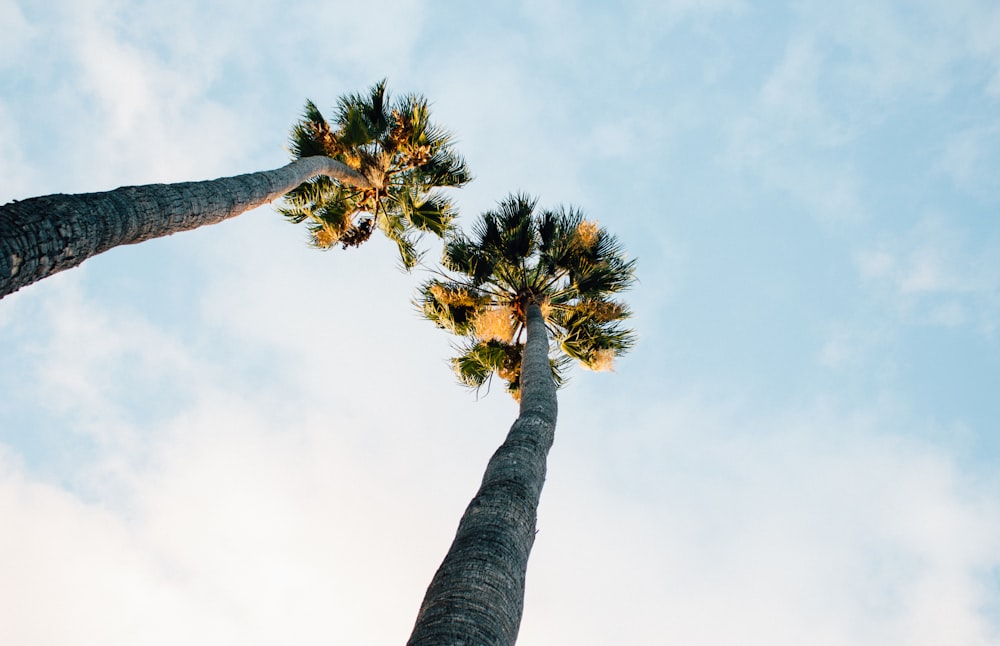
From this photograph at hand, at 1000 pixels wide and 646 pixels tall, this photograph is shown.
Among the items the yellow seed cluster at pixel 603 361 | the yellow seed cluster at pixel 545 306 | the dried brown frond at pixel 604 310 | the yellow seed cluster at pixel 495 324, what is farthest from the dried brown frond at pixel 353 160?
the yellow seed cluster at pixel 603 361

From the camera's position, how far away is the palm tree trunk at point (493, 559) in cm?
280

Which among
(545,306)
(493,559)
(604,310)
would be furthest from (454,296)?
(493,559)

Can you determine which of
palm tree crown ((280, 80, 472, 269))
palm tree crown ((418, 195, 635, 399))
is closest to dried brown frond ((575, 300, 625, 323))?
palm tree crown ((418, 195, 635, 399))

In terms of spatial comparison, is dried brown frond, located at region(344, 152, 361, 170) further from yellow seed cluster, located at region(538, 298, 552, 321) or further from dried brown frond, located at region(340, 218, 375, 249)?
yellow seed cluster, located at region(538, 298, 552, 321)

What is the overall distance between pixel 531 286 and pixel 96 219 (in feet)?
25.2

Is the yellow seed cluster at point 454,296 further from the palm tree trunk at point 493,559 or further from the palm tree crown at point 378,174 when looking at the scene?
the palm tree trunk at point 493,559

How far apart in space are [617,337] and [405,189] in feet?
16.3

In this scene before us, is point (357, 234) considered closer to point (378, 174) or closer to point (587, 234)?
point (378, 174)

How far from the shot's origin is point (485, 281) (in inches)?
444

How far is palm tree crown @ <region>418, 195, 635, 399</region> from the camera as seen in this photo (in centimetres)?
1088

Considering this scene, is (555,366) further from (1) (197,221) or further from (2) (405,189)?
(1) (197,221)

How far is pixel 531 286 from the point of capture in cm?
1089

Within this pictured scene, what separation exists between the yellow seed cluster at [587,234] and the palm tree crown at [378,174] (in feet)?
9.23

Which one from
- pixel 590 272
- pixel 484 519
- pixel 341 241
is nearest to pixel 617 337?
pixel 590 272
